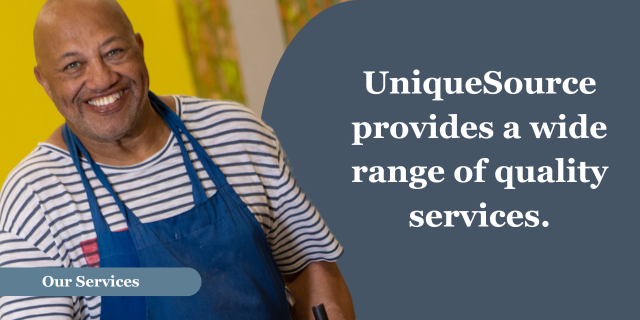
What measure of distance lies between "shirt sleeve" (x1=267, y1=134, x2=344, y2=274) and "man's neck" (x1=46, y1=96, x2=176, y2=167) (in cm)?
22

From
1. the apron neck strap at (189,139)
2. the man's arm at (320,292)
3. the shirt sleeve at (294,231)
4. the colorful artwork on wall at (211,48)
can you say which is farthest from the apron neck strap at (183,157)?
the colorful artwork on wall at (211,48)

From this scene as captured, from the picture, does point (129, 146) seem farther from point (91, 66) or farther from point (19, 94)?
point (19, 94)

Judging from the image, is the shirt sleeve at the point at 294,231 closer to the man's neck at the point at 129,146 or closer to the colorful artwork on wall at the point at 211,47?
the man's neck at the point at 129,146

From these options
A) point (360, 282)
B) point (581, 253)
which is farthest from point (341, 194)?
point (581, 253)

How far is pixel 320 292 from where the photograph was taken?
1.30 metres

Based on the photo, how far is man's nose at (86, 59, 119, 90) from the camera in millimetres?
1044

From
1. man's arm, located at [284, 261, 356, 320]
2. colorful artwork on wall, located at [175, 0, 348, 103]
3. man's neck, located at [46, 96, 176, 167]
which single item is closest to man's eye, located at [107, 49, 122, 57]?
man's neck, located at [46, 96, 176, 167]

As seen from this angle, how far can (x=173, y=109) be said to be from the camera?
4.00 feet

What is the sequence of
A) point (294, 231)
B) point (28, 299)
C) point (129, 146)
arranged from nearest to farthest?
1. point (28, 299)
2. point (129, 146)
3. point (294, 231)

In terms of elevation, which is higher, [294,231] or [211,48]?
[211,48]

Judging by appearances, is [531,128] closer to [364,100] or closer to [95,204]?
[364,100]

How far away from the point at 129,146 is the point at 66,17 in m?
0.23

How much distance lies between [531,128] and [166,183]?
1.14m

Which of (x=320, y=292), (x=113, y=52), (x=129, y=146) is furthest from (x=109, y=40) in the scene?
(x=320, y=292)
